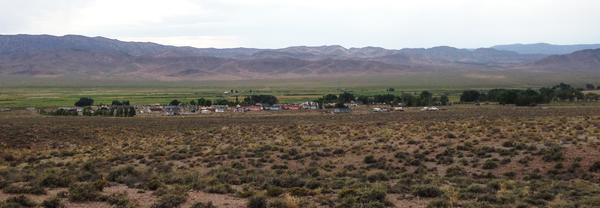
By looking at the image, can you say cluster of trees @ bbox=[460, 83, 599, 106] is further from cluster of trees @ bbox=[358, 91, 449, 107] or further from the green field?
the green field

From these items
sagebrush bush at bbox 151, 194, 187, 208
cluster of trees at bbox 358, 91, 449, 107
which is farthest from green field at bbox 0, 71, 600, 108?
sagebrush bush at bbox 151, 194, 187, 208

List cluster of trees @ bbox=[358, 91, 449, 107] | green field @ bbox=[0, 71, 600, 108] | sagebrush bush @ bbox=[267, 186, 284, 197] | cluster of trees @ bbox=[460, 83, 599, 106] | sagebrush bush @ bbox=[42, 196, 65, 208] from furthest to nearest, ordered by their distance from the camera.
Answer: green field @ bbox=[0, 71, 600, 108], cluster of trees @ bbox=[358, 91, 449, 107], cluster of trees @ bbox=[460, 83, 599, 106], sagebrush bush @ bbox=[267, 186, 284, 197], sagebrush bush @ bbox=[42, 196, 65, 208]

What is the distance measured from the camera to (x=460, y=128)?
79.4ft

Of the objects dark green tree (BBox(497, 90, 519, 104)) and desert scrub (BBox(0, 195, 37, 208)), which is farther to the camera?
dark green tree (BBox(497, 90, 519, 104))

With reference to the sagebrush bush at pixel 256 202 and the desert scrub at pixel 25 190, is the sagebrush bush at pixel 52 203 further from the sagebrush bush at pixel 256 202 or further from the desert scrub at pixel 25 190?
the sagebrush bush at pixel 256 202

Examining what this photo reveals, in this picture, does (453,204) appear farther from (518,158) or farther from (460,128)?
(460,128)

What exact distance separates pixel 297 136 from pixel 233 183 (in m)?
12.0

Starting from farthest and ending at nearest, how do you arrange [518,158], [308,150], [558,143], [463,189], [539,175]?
1. [308,150]
2. [558,143]
3. [518,158]
4. [539,175]
5. [463,189]

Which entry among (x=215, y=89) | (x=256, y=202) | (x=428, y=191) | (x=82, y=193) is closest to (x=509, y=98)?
(x=428, y=191)

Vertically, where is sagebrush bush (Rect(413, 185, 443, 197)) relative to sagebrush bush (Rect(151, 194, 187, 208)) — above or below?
below

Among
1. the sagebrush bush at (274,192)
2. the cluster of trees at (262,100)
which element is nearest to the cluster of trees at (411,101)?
the cluster of trees at (262,100)

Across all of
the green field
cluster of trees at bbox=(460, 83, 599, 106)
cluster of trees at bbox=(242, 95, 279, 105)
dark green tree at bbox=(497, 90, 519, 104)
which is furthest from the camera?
the green field

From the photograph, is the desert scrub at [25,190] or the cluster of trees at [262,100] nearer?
the desert scrub at [25,190]

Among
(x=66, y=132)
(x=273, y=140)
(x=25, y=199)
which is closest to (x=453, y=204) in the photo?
(x=25, y=199)
